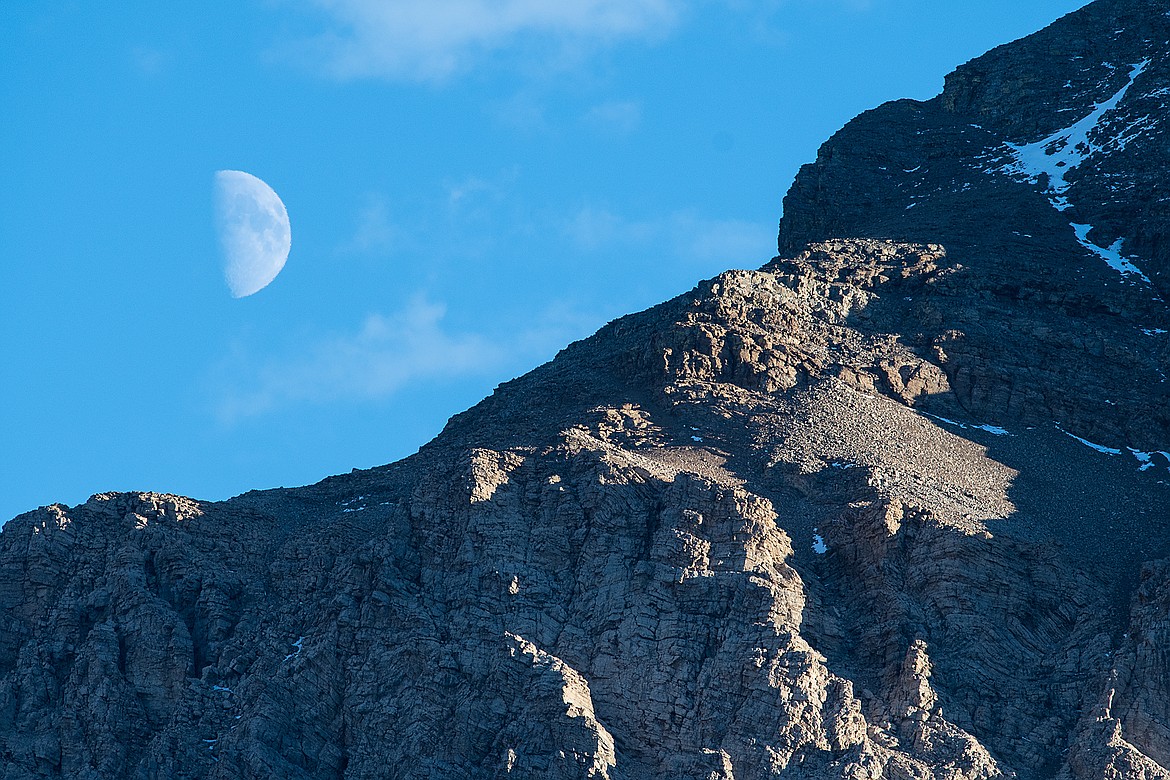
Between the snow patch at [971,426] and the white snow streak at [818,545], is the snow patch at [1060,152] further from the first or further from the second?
the white snow streak at [818,545]

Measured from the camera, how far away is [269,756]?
81750mm

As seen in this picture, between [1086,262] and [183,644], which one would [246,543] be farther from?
[1086,262]

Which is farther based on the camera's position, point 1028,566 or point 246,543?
point 246,543

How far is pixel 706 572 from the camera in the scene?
8519 cm

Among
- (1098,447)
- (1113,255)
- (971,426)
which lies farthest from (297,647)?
(1113,255)

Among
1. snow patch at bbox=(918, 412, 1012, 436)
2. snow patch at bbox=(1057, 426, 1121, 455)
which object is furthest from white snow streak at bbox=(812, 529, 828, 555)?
snow patch at bbox=(1057, 426, 1121, 455)

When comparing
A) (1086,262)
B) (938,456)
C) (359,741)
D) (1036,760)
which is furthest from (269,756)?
(1086,262)

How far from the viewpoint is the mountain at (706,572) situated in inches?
3100

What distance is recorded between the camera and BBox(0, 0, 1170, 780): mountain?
258ft

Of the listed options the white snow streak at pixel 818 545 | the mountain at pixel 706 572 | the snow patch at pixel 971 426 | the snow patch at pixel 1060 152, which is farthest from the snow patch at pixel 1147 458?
the snow patch at pixel 1060 152

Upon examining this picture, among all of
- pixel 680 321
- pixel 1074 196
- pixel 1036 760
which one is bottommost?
pixel 1036 760

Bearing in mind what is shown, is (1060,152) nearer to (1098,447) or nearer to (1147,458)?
(1098,447)

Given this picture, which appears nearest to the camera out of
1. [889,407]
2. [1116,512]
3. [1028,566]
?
[1028,566]

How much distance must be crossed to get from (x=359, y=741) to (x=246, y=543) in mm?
19938
